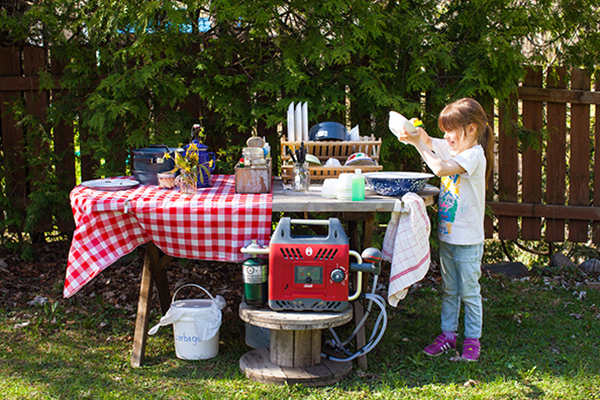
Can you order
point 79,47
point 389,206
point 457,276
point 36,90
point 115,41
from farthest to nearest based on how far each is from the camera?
1. point 36,90
2. point 79,47
3. point 115,41
4. point 457,276
5. point 389,206

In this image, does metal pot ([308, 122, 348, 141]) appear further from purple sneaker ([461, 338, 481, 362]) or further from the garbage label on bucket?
purple sneaker ([461, 338, 481, 362])

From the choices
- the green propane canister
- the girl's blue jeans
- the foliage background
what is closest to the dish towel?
the girl's blue jeans

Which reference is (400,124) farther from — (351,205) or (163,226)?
(163,226)

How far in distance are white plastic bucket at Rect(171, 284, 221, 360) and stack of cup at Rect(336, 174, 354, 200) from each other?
104cm

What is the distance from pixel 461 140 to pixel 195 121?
2.42 m

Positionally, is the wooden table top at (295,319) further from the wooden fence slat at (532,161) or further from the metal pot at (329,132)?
the wooden fence slat at (532,161)

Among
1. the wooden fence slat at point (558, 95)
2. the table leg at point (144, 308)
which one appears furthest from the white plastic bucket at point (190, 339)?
the wooden fence slat at point (558, 95)

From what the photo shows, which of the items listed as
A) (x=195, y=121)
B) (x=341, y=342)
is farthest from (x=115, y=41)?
(x=341, y=342)

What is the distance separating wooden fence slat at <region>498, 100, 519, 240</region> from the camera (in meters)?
5.38

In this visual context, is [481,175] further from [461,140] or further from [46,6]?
[46,6]

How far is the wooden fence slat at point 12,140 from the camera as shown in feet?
17.1

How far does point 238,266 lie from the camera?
5.34 meters

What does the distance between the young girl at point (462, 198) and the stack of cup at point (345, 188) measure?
17.2 inches

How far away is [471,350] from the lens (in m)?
3.57
